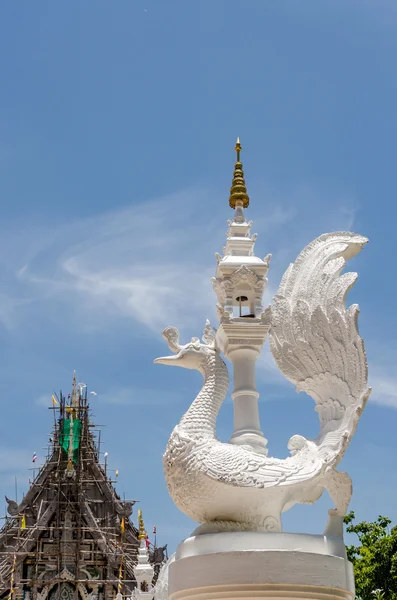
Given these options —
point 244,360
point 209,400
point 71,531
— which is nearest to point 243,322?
point 244,360

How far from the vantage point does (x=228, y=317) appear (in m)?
12.6

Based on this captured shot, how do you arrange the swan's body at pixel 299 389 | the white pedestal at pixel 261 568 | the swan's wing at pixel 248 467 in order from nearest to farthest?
1. the white pedestal at pixel 261 568
2. the swan's wing at pixel 248 467
3. the swan's body at pixel 299 389

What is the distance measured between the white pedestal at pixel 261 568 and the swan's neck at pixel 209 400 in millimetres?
1469

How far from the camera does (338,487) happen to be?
11.6m

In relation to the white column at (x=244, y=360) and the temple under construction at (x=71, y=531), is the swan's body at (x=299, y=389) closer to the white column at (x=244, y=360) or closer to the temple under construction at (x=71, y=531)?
the white column at (x=244, y=360)

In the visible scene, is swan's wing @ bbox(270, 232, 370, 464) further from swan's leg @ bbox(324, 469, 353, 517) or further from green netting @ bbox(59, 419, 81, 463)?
green netting @ bbox(59, 419, 81, 463)

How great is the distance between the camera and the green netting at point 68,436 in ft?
134

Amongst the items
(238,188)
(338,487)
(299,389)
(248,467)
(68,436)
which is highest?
(68,436)

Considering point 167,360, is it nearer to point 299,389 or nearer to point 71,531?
point 299,389

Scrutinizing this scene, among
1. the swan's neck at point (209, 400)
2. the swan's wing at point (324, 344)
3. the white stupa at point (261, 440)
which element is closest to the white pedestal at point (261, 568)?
the white stupa at point (261, 440)

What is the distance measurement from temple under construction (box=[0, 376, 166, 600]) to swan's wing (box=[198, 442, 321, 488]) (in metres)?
25.7

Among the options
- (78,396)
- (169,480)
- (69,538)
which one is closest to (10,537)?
(69,538)

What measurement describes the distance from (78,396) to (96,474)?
381 cm

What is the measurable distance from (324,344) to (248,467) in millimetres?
2154
